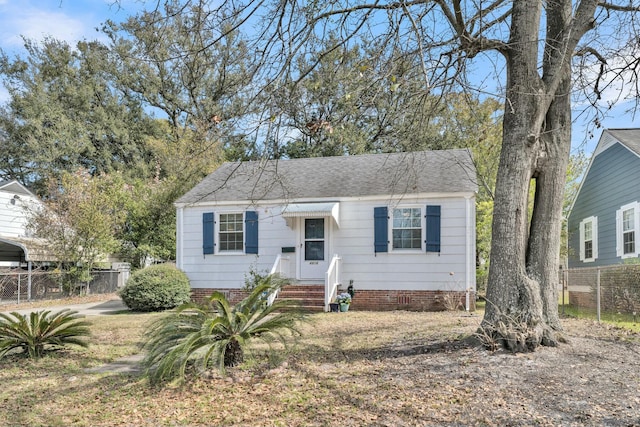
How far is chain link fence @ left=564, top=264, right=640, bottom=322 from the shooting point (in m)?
9.87

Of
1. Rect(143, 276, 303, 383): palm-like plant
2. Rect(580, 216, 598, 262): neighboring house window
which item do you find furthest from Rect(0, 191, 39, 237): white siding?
Rect(580, 216, 598, 262): neighboring house window

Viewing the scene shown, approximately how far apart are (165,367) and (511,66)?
582 cm

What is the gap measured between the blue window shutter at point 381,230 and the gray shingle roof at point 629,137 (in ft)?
21.7

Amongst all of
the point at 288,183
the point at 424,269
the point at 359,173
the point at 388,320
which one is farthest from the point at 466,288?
the point at 288,183

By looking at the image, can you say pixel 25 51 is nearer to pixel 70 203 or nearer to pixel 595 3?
pixel 70 203

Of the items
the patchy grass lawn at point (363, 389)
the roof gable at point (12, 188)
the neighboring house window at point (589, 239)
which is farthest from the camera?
the roof gable at point (12, 188)

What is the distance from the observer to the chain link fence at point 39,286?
16.0m

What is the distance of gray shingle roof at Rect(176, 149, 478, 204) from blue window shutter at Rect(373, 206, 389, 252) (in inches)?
20.4

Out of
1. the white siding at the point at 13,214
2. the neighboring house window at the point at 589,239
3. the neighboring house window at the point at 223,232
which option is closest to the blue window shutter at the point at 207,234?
the neighboring house window at the point at 223,232

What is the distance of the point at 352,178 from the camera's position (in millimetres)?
14250

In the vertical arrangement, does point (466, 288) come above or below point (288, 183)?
below

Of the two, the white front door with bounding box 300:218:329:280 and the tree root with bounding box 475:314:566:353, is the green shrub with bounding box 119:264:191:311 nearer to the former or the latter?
the white front door with bounding box 300:218:329:280

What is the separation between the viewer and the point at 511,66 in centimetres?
651

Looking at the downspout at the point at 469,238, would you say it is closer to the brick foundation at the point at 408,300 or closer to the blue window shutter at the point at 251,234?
the brick foundation at the point at 408,300
